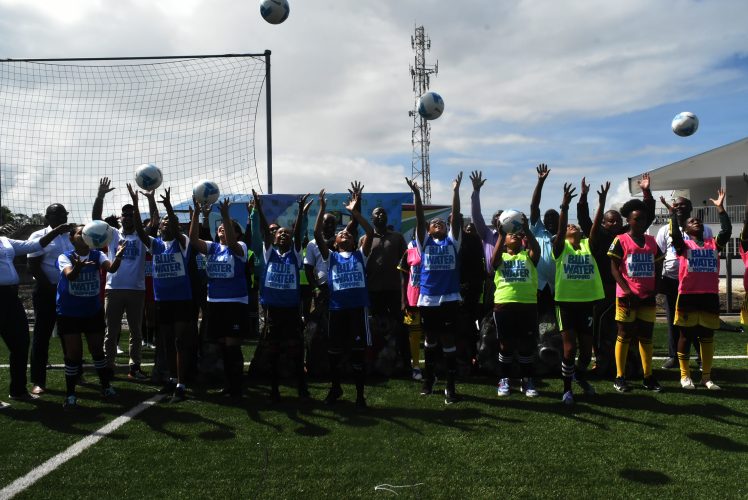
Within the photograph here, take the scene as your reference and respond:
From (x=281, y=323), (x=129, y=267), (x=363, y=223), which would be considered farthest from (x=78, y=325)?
(x=363, y=223)

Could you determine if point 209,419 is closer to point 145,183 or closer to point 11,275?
point 11,275

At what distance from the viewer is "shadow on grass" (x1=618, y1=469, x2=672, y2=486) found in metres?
4.07

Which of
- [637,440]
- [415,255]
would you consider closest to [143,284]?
[415,255]

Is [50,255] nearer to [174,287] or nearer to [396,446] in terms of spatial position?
[174,287]

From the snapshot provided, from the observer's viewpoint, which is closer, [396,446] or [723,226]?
[396,446]

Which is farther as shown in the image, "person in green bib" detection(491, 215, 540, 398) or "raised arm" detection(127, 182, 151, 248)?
"raised arm" detection(127, 182, 151, 248)

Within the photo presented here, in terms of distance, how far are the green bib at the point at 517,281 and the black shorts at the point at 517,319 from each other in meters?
0.06

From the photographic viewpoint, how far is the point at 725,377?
24.6 ft

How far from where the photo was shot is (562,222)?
620 centimetres

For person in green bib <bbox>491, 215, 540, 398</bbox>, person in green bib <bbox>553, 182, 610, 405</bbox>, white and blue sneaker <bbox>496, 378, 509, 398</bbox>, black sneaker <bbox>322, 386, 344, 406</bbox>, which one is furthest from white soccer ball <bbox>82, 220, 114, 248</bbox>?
person in green bib <bbox>553, 182, 610, 405</bbox>

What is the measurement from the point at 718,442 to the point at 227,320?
188 inches

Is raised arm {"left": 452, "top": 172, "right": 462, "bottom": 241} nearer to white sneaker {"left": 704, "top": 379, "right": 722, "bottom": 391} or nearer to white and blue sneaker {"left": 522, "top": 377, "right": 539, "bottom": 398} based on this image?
white and blue sneaker {"left": 522, "top": 377, "right": 539, "bottom": 398}

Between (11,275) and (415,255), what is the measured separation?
4505 mm

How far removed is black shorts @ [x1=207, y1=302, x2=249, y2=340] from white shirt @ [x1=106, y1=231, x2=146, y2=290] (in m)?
1.62
